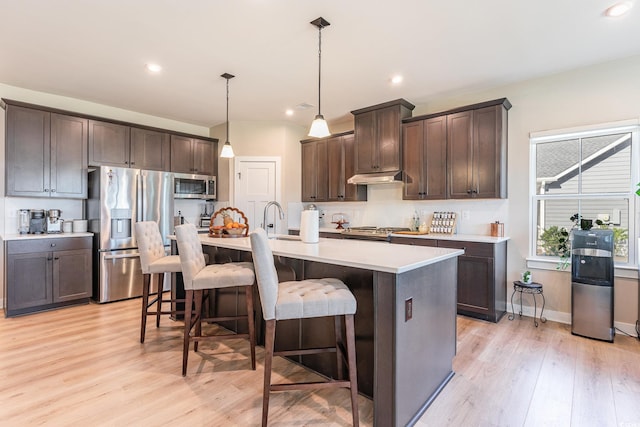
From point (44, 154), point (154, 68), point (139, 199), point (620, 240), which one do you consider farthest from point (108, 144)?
point (620, 240)

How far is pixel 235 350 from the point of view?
9.17ft

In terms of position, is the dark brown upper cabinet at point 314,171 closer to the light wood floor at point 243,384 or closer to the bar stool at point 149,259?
the bar stool at point 149,259

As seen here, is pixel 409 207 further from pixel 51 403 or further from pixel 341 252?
pixel 51 403

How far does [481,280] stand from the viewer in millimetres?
3541

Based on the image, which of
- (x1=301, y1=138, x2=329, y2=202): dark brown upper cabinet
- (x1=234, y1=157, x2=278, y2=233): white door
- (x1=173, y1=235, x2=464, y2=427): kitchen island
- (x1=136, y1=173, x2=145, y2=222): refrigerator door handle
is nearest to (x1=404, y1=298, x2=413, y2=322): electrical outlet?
(x1=173, y1=235, x2=464, y2=427): kitchen island

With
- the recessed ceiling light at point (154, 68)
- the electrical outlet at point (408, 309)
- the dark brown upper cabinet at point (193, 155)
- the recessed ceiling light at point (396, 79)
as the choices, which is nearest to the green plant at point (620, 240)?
the recessed ceiling light at point (396, 79)

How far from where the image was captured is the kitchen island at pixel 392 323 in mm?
1715

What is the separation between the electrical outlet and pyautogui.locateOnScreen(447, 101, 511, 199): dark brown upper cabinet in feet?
→ 8.23

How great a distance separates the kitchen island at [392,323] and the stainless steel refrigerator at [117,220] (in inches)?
97.9

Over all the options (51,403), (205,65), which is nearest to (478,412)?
(51,403)

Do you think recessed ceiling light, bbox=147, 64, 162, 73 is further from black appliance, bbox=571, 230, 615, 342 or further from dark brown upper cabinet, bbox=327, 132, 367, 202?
black appliance, bbox=571, 230, 615, 342

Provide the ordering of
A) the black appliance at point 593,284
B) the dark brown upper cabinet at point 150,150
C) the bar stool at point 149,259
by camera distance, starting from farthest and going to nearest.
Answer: the dark brown upper cabinet at point 150,150
the black appliance at point 593,284
the bar stool at point 149,259

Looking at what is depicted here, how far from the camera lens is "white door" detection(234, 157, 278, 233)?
5.51 meters

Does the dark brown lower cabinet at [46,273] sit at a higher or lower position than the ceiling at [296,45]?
lower
